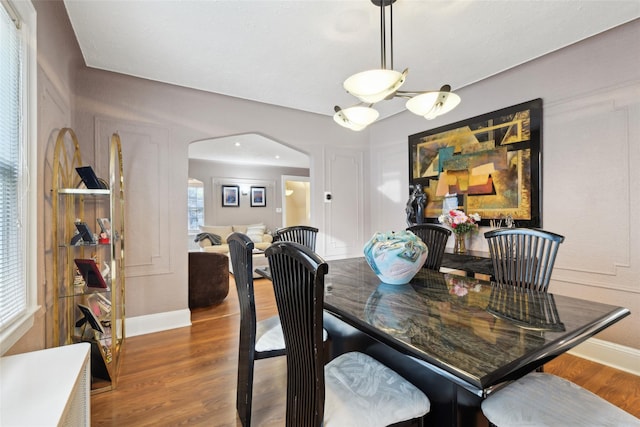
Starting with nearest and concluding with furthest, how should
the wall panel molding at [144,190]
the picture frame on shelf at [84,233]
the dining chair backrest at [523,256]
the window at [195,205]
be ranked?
the dining chair backrest at [523,256], the picture frame on shelf at [84,233], the wall panel molding at [144,190], the window at [195,205]

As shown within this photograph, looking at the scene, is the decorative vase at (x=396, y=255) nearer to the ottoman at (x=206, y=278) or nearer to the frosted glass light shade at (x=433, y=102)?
the frosted glass light shade at (x=433, y=102)

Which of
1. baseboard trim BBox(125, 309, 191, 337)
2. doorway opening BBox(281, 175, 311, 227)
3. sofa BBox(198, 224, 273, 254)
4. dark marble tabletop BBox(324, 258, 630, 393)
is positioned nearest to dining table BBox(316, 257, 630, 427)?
dark marble tabletop BBox(324, 258, 630, 393)

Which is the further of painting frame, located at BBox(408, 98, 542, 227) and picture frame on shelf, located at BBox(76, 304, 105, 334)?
painting frame, located at BBox(408, 98, 542, 227)

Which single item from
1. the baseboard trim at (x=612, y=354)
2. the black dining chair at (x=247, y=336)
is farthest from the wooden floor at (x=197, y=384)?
the black dining chair at (x=247, y=336)

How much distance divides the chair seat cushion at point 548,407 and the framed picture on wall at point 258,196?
736 centimetres

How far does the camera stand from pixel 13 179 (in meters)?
1.31

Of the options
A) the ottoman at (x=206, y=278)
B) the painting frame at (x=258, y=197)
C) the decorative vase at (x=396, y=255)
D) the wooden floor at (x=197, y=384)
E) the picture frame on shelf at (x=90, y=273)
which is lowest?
the wooden floor at (x=197, y=384)

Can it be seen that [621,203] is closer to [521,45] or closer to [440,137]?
[521,45]

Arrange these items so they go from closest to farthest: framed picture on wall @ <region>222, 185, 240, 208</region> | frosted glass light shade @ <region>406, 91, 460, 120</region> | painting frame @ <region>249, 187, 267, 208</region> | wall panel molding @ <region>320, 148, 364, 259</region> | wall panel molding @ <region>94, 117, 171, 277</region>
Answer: frosted glass light shade @ <region>406, 91, 460, 120</region>
wall panel molding @ <region>94, 117, 171, 277</region>
wall panel molding @ <region>320, 148, 364, 259</region>
framed picture on wall @ <region>222, 185, 240, 208</region>
painting frame @ <region>249, 187, 267, 208</region>

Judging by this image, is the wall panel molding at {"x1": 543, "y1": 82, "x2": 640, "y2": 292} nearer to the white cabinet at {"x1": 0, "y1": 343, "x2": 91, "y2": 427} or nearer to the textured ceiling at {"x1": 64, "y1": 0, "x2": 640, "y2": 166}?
the textured ceiling at {"x1": 64, "y1": 0, "x2": 640, "y2": 166}

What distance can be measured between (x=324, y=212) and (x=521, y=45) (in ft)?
8.69

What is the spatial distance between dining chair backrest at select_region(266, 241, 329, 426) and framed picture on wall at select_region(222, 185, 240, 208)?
6.80 metres

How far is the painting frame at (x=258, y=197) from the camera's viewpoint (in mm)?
7926

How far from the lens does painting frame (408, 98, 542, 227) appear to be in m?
2.63
